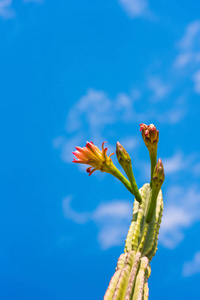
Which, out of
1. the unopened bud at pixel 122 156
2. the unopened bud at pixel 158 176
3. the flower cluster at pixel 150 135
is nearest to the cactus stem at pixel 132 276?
the unopened bud at pixel 158 176

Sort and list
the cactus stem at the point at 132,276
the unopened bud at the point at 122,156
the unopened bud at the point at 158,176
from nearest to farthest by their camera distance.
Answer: the cactus stem at the point at 132,276, the unopened bud at the point at 158,176, the unopened bud at the point at 122,156

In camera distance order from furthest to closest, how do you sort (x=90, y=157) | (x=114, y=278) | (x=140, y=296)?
(x=90, y=157) < (x=114, y=278) < (x=140, y=296)

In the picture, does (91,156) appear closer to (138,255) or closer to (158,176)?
(158,176)

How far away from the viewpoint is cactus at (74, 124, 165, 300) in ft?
10.0

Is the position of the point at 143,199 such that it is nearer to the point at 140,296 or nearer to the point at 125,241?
the point at 125,241

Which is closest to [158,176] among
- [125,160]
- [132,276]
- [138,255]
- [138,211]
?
[125,160]

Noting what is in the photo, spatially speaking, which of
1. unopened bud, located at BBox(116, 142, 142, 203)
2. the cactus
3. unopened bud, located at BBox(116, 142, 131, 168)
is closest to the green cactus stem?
the cactus

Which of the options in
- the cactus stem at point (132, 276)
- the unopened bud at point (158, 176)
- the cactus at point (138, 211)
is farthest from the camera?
the unopened bud at point (158, 176)

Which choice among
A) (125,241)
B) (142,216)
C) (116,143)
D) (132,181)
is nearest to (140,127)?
(116,143)

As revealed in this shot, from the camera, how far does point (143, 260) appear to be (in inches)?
124

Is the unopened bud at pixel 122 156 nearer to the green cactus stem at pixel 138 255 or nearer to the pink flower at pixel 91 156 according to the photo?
the pink flower at pixel 91 156

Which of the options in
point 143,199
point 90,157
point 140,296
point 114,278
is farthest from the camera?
point 143,199

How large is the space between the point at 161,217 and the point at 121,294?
864 millimetres

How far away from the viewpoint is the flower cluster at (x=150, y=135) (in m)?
3.33
